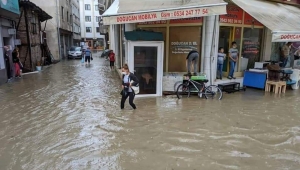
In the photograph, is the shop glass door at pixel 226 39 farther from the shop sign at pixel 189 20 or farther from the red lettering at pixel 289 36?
the red lettering at pixel 289 36

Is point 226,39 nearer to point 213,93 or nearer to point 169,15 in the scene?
point 213,93

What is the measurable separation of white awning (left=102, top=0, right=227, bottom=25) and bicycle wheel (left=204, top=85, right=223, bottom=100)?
2695 mm

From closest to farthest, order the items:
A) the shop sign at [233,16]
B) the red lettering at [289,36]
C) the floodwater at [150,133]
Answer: the floodwater at [150,133] < the red lettering at [289,36] < the shop sign at [233,16]

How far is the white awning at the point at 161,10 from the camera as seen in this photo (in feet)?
23.5

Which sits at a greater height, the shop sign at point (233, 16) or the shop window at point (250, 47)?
the shop sign at point (233, 16)

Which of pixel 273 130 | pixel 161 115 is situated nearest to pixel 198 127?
pixel 161 115

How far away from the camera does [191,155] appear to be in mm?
4246

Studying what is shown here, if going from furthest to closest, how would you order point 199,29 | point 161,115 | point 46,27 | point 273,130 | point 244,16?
point 46,27, point 244,16, point 199,29, point 161,115, point 273,130

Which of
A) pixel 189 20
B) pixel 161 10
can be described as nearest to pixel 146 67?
pixel 161 10

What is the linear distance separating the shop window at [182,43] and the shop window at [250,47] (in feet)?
9.07

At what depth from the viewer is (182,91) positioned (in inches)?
339

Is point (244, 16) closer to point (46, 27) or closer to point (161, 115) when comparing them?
point (161, 115)

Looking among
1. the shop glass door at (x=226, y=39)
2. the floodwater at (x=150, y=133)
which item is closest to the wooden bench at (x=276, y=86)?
the floodwater at (x=150, y=133)

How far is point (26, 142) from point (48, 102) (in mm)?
3261
